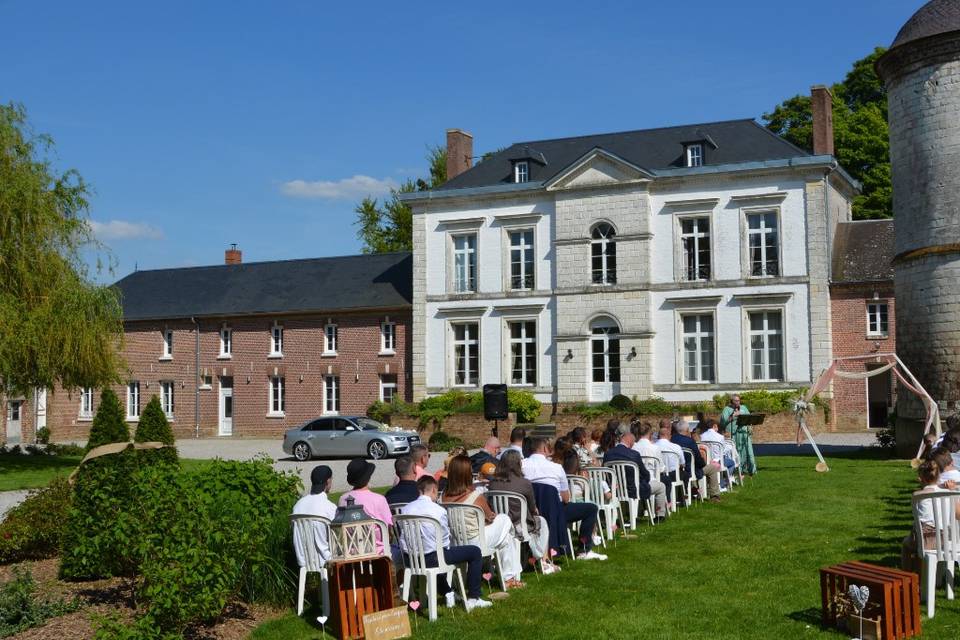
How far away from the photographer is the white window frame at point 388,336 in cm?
3838

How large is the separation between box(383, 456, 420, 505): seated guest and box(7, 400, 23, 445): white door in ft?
118

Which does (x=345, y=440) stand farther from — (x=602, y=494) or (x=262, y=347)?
(x=602, y=494)

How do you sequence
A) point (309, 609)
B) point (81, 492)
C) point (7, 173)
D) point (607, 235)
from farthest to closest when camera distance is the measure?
point (607, 235) < point (7, 173) < point (81, 492) < point (309, 609)

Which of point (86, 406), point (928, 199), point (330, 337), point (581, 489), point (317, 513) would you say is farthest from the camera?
point (86, 406)

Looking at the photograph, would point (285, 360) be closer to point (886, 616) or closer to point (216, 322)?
point (216, 322)

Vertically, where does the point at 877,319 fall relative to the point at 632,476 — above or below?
above

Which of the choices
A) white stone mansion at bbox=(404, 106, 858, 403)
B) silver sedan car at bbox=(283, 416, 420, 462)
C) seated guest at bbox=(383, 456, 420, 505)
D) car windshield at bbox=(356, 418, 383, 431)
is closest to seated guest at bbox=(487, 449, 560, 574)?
seated guest at bbox=(383, 456, 420, 505)

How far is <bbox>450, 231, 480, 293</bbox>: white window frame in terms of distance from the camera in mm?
37156

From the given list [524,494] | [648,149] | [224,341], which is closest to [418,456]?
[524,494]

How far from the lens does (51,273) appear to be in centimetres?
2342

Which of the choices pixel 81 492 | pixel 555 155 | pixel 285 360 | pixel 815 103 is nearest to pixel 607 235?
pixel 555 155

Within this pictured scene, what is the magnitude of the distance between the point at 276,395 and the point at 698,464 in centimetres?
2761

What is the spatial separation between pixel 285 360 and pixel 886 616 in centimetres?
3452

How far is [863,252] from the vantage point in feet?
108
